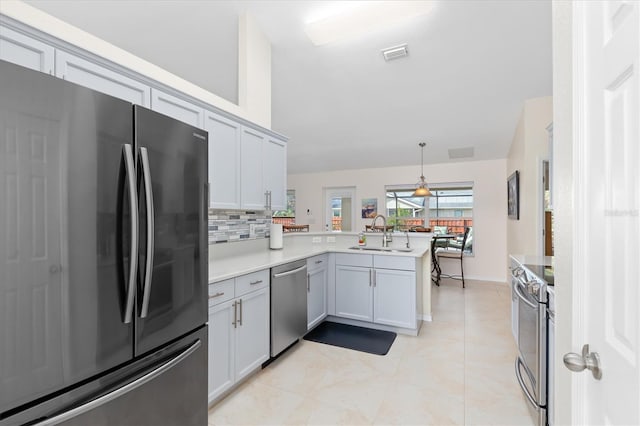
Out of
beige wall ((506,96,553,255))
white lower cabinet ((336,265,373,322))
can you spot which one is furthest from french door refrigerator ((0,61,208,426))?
beige wall ((506,96,553,255))

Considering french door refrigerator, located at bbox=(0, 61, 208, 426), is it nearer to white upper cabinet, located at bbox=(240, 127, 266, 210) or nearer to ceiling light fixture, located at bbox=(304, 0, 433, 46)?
white upper cabinet, located at bbox=(240, 127, 266, 210)

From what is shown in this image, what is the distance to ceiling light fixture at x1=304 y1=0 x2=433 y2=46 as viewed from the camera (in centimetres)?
223

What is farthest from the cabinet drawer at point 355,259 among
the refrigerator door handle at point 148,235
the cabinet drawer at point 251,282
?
the refrigerator door handle at point 148,235

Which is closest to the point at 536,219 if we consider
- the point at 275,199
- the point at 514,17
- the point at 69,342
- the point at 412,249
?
the point at 412,249

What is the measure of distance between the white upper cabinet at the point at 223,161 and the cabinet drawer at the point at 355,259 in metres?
1.34

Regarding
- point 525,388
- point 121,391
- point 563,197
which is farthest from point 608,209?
point 525,388

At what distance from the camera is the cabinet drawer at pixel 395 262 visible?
301 centimetres

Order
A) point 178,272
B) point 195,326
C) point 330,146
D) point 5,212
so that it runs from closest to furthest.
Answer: point 5,212 < point 178,272 < point 195,326 < point 330,146

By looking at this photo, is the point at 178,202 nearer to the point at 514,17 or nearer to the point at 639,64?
the point at 639,64

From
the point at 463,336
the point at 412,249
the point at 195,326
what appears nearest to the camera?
the point at 195,326

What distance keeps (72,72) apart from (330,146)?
14.8ft

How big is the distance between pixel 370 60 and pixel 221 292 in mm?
2611

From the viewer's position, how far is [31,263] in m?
0.82

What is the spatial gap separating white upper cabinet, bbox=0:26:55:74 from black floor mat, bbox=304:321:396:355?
9.01ft
